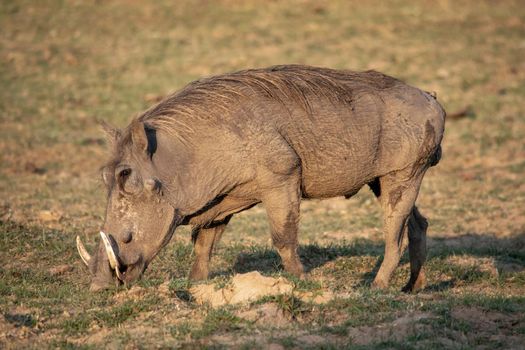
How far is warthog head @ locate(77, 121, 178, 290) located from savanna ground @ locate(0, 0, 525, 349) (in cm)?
18

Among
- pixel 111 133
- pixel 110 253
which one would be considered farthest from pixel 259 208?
pixel 110 253

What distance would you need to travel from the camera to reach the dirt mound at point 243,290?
5.65m

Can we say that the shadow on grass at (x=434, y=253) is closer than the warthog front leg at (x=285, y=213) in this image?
No

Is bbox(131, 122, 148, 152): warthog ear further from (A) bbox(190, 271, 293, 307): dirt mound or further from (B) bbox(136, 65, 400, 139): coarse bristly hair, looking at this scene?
(A) bbox(190, 271, 293, 307): dirt mound

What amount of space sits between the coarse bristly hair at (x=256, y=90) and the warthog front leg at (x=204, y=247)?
97 centimetres

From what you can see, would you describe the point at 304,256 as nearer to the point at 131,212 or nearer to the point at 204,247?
the point at 204,247

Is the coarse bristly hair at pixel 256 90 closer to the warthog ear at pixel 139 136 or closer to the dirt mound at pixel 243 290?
the warthog ear at pixel 139 136

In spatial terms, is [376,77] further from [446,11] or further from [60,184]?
[446,11]

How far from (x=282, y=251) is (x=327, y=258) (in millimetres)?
1574

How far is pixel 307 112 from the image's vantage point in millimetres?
6492

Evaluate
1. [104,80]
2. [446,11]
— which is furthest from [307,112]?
[446,11]

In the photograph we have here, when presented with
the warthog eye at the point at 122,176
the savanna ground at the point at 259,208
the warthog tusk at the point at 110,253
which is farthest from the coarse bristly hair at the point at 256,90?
the warthog tusk at the point at 110,253

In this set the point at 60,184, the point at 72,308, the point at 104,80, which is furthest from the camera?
the point at 104,80

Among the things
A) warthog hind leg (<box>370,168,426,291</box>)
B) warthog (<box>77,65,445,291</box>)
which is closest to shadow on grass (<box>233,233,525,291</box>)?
warthog hind leg (<box>370,168,426,291</box>)
